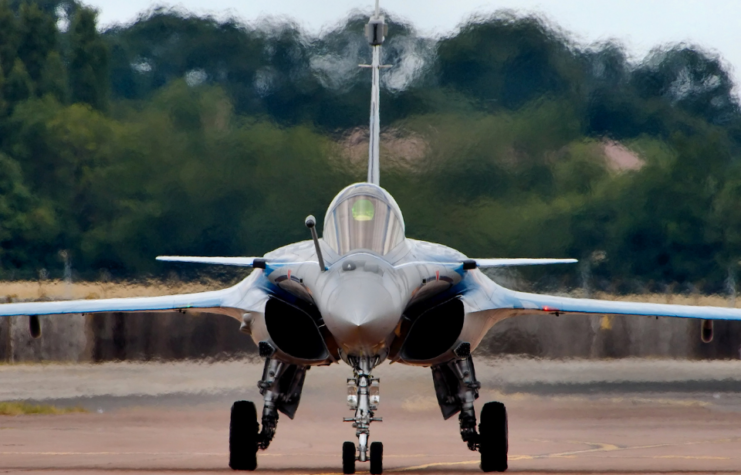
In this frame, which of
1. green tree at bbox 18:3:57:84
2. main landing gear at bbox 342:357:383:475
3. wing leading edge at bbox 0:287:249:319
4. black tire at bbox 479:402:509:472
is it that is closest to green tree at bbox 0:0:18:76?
green tree at bbox 18:3:57:84

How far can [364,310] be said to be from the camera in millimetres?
8836

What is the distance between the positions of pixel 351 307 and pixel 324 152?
7.19 metres

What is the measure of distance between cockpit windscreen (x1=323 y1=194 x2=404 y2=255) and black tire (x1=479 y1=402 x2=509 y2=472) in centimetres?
176

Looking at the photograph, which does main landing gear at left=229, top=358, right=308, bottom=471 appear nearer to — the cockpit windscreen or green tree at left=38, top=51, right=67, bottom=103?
the cockpit windscreen

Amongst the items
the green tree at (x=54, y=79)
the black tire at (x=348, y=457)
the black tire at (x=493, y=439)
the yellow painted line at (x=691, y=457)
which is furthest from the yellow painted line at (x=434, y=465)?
the green tree at (x=54, y=79)

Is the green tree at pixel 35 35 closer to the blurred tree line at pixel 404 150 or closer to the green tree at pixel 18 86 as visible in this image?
the green tree at pixel 18 86

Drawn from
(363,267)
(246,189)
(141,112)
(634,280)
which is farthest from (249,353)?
(363,267)

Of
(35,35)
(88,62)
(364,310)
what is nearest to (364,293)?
(364,310)

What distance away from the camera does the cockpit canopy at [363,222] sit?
32.3 ft

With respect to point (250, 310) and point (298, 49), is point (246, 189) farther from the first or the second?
point (250, 310)

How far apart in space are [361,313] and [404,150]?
23.8 ft

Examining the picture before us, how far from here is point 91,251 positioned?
16.4 m

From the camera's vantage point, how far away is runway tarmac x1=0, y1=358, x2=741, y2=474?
1359cm

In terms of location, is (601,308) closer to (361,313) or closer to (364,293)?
(364,293)
